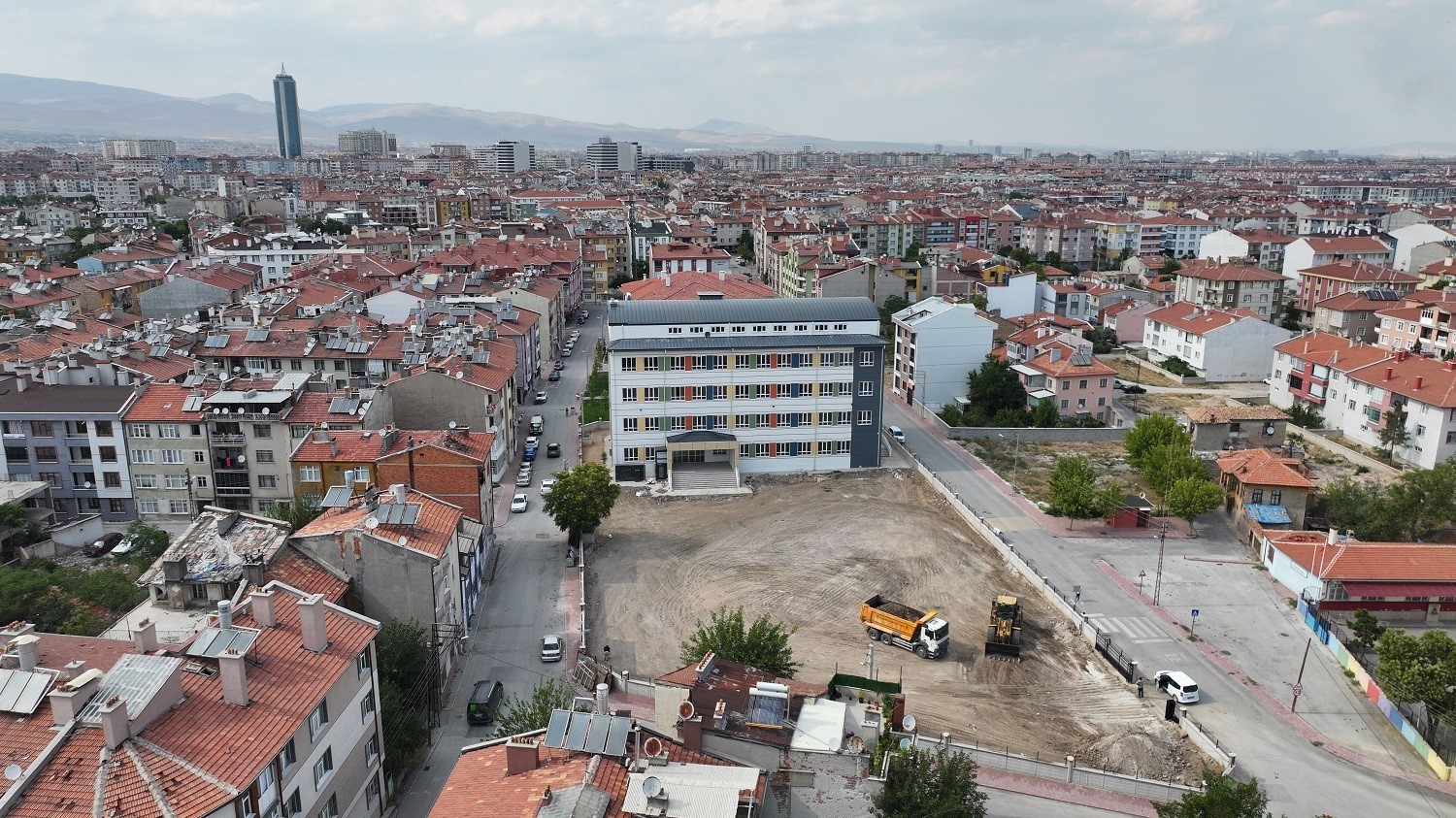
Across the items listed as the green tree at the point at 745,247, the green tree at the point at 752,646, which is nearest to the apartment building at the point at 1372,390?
the green tree at the point at 752,646

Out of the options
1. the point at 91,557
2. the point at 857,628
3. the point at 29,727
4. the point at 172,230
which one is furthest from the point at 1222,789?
the point at 172,230

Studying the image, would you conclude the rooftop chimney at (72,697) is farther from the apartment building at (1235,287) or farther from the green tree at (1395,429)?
the apartment building at (1235,287)

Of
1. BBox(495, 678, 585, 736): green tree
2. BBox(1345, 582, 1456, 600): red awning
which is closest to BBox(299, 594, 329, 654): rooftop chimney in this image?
BBox(495, 678, 585, 736): green tree

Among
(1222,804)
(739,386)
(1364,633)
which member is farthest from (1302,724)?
(739,386)

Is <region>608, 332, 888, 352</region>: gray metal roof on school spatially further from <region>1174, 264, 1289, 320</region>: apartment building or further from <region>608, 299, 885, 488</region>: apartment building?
<region>1174, 264, 1289, 320</region>: apartment building

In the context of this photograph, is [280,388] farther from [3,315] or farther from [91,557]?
[3,315]

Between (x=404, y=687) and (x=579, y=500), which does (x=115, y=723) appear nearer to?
(x=404, y=687)
